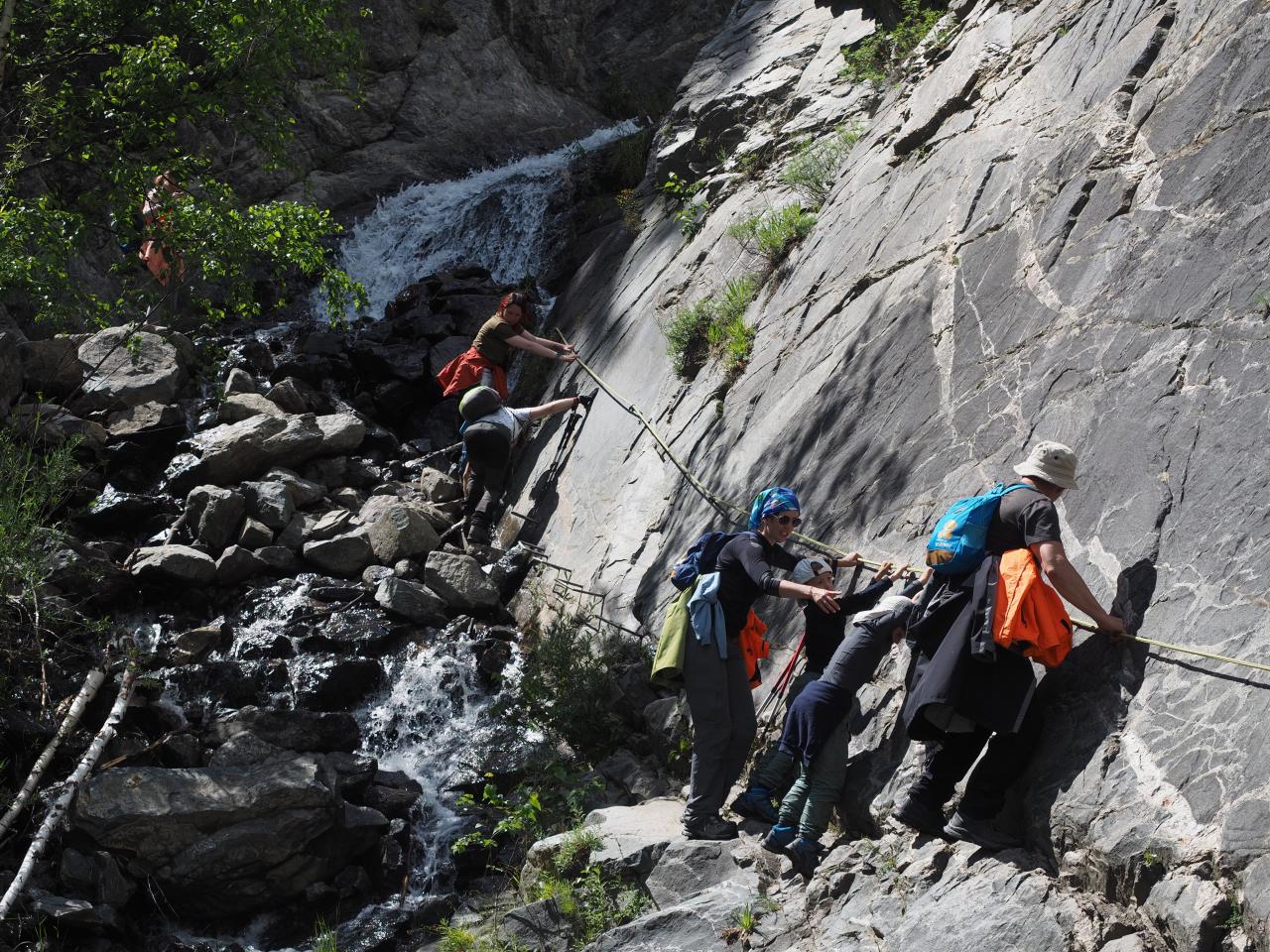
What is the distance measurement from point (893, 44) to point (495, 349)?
5.37 meters

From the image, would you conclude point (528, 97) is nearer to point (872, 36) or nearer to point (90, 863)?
point (872, 36)

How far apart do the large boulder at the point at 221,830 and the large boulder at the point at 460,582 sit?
2987mm

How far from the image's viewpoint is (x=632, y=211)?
1566 cm

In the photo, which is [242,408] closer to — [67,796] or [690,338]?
[690,338]

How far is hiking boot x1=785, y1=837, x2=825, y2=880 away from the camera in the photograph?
5875mm

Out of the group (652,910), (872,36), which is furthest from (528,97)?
(652,910)

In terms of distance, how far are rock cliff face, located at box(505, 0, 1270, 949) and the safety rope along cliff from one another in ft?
0.22

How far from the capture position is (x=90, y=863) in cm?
732

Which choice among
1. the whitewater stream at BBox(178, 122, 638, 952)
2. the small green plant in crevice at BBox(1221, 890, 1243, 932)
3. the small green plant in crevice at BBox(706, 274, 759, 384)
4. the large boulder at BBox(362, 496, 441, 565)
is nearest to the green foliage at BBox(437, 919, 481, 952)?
the whitewater stream at BBox(178, 122, 638, 952)

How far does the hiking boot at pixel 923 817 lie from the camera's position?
539 centimetres

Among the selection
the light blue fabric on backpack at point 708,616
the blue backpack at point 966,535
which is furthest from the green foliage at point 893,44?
the blue backpack at point 966,535

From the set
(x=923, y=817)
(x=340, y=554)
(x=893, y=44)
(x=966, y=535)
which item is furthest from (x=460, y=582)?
(x=893, y=44)

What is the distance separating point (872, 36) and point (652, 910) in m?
10.3

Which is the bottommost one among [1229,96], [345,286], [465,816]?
Result: [465,816]
